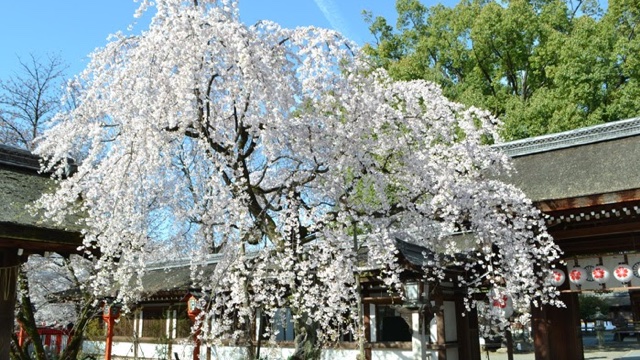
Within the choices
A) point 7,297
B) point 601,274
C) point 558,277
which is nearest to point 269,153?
point 7,297

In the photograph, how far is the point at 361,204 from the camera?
29.2 feet

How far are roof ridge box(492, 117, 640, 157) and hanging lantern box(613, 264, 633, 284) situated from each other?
2.57 m

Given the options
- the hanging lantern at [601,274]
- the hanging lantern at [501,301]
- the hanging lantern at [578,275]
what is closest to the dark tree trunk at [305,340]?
the hanging lantern at [501,301]

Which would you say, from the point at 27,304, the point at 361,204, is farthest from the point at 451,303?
the point at 27,304

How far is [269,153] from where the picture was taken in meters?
7.66

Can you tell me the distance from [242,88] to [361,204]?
281cm

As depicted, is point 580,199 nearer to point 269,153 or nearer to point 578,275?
point 578,275

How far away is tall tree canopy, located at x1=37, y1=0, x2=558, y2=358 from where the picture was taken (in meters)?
7.29

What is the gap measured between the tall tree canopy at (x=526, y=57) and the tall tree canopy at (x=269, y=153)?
11.0 meters

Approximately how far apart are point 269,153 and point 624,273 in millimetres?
6553

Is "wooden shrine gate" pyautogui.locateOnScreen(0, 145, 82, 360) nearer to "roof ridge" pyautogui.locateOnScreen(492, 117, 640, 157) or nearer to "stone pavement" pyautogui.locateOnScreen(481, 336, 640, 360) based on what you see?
"roof ridge" pyautogui.locateOnScreen(492, 117, 640, 157)

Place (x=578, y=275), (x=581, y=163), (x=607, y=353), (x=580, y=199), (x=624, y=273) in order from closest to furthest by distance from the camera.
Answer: (x=580, y=199) < (x=624, y=273) < (x=578, y=275) < (x=581, y=163) < (x=607, y=353)

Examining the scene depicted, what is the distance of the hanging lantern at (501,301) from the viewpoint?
923cm

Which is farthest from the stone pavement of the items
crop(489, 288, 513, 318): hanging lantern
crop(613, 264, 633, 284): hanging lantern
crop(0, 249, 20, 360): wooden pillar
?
crop(0, 249, 20, 360): wooden pillar
